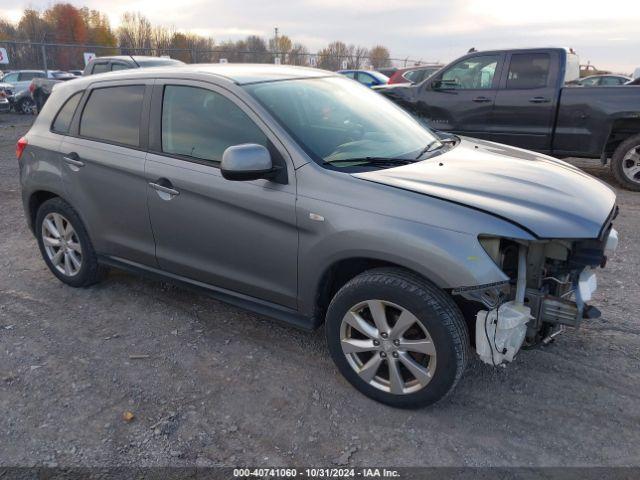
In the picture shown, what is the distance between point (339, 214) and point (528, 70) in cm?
626

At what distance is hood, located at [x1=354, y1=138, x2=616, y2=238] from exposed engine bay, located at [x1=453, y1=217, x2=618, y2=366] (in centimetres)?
10

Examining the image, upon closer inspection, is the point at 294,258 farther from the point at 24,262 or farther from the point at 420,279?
the point at 24,262

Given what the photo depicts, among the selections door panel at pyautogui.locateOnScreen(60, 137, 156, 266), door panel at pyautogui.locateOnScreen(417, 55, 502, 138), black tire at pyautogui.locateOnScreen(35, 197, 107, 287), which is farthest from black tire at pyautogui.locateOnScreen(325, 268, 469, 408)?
door panel at pyautogui.locateOnScreen(417, 55, 502, 138)

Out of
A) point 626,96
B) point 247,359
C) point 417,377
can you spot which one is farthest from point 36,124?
point 626,96

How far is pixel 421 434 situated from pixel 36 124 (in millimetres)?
3887

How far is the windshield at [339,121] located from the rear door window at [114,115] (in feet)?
3.18

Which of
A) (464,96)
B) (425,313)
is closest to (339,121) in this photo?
(425,313)

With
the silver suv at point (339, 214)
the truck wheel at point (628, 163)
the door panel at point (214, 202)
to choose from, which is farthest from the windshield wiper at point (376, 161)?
the truck wheel at point (628, 163)

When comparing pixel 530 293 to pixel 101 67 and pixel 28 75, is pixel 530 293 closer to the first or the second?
pixel 101 67

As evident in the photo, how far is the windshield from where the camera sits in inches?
123

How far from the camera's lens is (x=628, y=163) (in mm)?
7348

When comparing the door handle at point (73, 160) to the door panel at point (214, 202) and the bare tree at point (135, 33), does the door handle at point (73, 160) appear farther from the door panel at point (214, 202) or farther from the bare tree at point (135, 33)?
the bare tree at point (135, 33)

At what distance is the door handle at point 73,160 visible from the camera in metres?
4.01

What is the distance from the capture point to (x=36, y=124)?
446 cm
